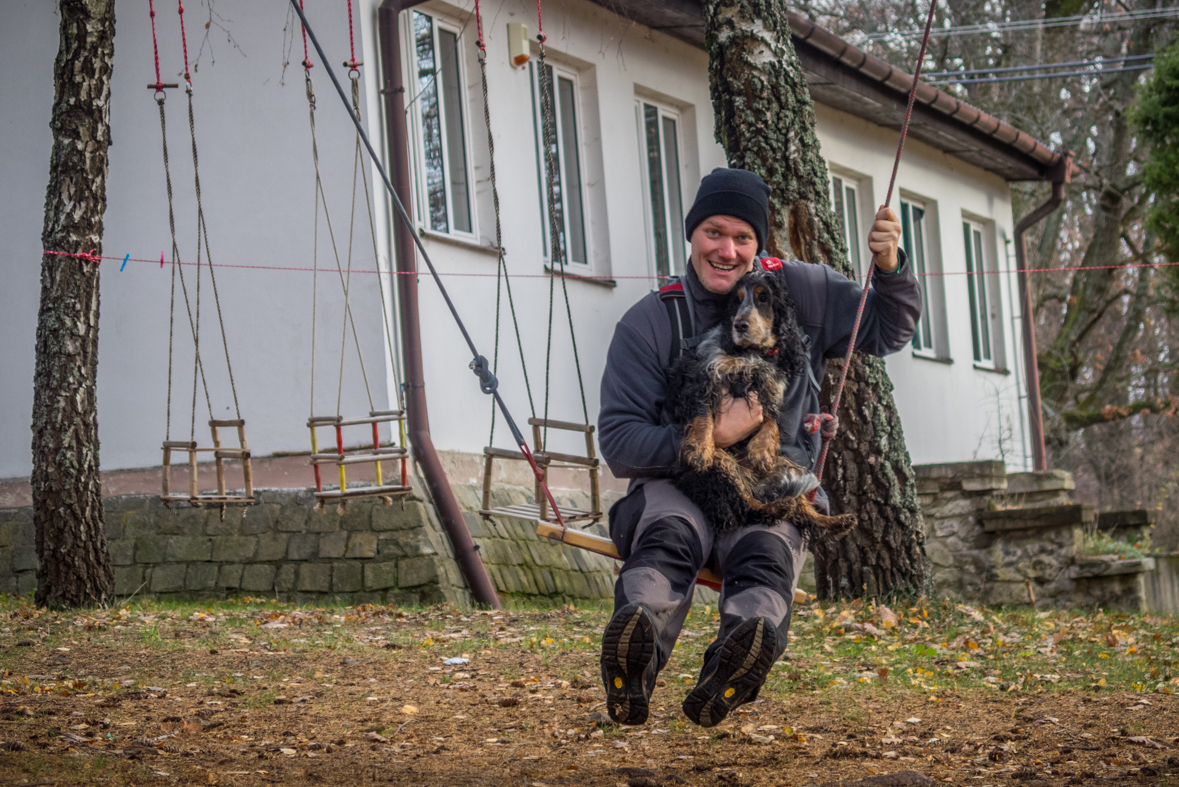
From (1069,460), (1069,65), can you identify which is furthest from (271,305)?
(1069,460)

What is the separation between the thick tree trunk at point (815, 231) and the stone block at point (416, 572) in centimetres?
252

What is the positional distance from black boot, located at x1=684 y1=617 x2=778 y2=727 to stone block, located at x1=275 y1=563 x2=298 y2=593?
590cm

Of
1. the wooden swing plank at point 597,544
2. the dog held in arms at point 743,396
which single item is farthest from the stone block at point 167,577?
the dog held in arms at point 743,396

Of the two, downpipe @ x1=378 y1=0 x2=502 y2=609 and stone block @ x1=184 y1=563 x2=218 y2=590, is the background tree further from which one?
stone block @ x1=184 y1=563 x2=218 y2=590

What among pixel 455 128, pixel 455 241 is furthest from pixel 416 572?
pixel 455 128

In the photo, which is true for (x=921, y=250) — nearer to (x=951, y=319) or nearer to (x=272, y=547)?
(x=951, y=319)

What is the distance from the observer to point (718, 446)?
4070mm

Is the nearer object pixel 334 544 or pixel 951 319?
pixel 334 544

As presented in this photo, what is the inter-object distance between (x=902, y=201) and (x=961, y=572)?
219 inches

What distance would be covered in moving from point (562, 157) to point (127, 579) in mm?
4840

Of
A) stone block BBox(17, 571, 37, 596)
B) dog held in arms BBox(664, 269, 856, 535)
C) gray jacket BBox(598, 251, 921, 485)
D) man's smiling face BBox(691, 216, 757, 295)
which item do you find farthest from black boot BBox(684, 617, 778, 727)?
stone block BBox(17, 571, 37, 596)

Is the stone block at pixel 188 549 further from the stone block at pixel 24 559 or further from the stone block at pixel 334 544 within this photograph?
the stone block at pixel 24 559

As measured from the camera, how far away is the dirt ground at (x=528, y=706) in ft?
13.2

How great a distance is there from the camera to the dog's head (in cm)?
404
